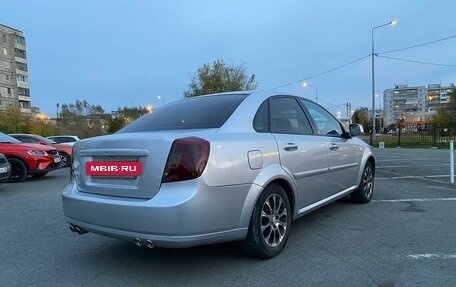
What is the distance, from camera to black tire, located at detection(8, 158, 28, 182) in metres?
10.6

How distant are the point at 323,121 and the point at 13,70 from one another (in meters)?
86.1

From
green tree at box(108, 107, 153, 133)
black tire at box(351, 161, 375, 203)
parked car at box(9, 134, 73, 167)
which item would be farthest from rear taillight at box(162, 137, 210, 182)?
green tree at box(108, 107, 153, 133)

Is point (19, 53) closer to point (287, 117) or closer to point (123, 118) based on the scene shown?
point (123, 118)

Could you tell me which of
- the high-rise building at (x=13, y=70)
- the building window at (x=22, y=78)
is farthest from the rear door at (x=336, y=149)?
the building window at (x=22, y=78)

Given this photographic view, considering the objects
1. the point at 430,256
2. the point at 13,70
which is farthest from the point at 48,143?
the point at 13,70

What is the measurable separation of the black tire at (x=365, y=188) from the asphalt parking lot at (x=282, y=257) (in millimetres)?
328

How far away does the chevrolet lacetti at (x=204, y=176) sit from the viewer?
306cm

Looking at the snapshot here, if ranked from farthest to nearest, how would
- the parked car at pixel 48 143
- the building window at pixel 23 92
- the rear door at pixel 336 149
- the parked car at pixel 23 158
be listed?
1. the building window at pixel 23 92
2. the parked car at pixel 48 143
3. the parked car at pixel 23 158
4. the rear door at pixel 336 149

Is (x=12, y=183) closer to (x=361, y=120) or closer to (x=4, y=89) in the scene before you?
(x=4, y=89)

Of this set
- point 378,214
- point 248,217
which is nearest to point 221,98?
point 248,217

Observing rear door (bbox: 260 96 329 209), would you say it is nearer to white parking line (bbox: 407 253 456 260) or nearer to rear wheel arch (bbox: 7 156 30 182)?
white parking line (bbox: 407 253 456 260)

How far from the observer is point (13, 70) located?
77.8 meters

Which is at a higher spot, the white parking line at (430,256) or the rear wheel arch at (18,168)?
the rear wheel arch at (18,168)

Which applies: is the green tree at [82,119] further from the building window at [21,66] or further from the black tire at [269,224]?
the black tire at [269,224]
